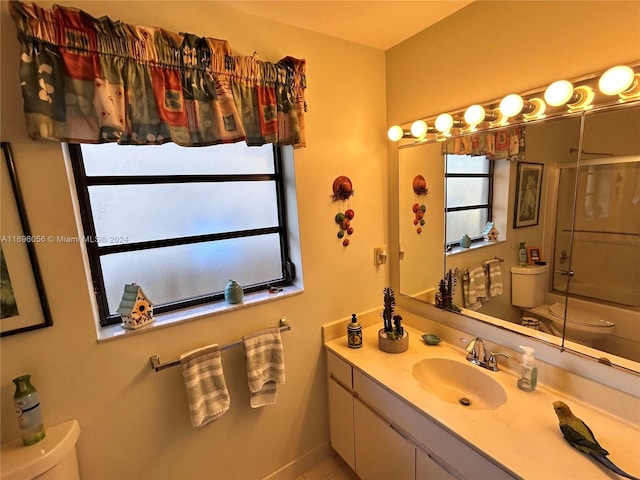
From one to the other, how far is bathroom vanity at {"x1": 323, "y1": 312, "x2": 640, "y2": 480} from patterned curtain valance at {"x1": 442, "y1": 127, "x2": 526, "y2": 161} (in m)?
0.94

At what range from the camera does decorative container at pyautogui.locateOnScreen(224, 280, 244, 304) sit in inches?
57.4

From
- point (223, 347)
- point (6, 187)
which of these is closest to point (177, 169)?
point (6, 187)

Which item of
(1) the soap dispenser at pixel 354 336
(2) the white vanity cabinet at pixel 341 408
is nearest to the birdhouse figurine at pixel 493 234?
(1) the soap dispenser at pixel 354 336

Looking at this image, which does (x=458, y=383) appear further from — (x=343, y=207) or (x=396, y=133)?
(x=396, y=133)

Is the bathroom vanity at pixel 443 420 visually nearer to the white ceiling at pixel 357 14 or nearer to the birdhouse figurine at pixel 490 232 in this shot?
the birdhouse figurine at pixel 490 232

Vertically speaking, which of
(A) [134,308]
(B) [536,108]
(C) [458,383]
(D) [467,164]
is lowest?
(C) [458,383]

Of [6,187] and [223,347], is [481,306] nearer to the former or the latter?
[223,347]

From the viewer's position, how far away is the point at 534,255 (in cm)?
129

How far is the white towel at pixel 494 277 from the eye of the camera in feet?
4.69

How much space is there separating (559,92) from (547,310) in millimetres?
860

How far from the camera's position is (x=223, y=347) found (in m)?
1.40

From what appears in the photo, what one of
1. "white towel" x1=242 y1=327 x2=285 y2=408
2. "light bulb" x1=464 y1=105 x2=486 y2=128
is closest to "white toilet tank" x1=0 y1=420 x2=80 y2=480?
"white towel" x1=242 y1=327 x2=285 y2=408

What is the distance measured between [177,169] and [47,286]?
2.20ft

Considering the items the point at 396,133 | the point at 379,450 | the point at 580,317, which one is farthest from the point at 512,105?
the point at 379,450
